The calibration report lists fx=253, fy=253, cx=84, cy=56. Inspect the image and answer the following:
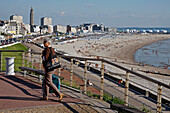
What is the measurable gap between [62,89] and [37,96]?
105 cm

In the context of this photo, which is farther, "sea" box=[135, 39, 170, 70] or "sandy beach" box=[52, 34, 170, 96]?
"sea" box=[135, 39, 170, 70]

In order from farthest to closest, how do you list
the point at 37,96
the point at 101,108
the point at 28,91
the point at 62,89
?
the point at 62,89
the point at 28,91
the point at 37,96
the point at 101,108

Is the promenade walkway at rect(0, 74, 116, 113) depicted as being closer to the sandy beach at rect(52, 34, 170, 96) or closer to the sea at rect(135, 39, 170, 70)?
the sandy beach at rect(52, 34, 170, 96)

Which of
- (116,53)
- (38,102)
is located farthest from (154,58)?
(38,102)

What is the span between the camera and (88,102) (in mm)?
5527

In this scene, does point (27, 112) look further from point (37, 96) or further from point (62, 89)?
point (62, 89)

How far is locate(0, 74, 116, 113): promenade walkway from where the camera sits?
193 inches

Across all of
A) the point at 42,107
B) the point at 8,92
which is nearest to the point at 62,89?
the point at 8,92

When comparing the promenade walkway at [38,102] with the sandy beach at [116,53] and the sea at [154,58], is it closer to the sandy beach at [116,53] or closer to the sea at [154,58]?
the sandy beach at [116,53]

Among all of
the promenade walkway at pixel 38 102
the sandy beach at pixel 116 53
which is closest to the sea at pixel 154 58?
the sandy beach at pixel 116 53

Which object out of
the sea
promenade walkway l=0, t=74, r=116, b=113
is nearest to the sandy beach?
the sea

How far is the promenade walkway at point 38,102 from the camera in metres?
4.90

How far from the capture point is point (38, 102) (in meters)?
5.36

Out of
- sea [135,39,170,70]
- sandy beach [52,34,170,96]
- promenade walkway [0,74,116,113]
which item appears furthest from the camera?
sea [135,39,170,70]
